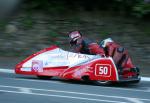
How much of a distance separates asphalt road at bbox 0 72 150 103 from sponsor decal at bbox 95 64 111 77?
32 centimetres

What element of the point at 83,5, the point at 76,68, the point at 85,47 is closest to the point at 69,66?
the point at 76,68

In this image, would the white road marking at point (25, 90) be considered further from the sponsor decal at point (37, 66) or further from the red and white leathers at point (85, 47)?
the red and white leathers at point (85, 47)

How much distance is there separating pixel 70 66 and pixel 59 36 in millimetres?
5100

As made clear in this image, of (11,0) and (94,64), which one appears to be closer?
(11,0)

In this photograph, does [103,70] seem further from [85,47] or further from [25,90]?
[25,90]

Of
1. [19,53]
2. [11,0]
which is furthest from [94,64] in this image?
[11,0]

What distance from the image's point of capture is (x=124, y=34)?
15.1m

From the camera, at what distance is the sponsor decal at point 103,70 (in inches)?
388

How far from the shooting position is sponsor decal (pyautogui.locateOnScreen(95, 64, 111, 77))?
985 centimetres

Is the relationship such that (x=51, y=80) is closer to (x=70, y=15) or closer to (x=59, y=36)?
(x=59, y=36)

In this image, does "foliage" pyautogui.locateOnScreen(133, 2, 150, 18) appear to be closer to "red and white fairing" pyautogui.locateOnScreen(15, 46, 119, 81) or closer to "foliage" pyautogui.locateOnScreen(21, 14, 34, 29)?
"foliage" pyautogui.locateOnScreen(21, 14, 34, 29)

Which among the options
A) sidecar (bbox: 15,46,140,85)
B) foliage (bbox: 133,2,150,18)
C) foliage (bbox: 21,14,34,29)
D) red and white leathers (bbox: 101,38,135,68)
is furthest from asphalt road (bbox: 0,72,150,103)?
foliage (bbox: 133,2,150,18)

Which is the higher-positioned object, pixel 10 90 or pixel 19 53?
pixel 19 53

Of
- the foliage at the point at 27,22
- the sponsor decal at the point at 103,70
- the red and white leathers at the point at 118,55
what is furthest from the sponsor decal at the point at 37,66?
the foliage at the point at 27,22
